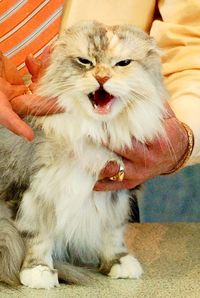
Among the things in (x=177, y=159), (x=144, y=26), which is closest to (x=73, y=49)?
(x=177, y=159)

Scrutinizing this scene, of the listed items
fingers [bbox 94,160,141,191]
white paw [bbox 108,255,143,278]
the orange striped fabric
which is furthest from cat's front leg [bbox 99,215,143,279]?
the orange striped fabric

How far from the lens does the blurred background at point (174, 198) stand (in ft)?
5.43

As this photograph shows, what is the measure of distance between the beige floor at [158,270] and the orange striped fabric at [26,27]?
20.2 inches

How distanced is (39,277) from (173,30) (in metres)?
0.64

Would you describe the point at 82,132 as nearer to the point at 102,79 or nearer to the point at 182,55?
the point at 102,79

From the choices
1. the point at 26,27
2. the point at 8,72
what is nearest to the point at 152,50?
the point at 8,72

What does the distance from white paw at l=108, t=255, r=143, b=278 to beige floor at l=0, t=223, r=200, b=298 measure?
1 cm

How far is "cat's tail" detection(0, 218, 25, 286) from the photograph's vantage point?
967 mm

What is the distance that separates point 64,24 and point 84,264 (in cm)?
59

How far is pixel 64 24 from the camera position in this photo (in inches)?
51.8

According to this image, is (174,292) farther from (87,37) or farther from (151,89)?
(87,37)

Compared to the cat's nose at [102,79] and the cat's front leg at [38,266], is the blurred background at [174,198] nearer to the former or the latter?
the cat's front leg at [38,266]

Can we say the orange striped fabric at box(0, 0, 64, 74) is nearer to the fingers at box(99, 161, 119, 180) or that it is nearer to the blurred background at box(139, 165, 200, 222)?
the fingers at box(99, 161, 119, 180)

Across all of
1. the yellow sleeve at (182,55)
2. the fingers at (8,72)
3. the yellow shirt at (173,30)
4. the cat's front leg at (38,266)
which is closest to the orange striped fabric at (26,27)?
the yellow shirt at (173,30)
